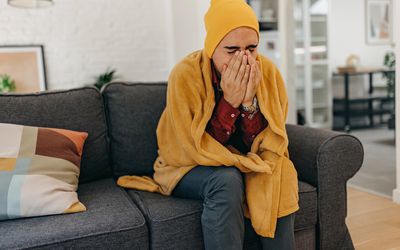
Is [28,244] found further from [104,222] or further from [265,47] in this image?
[265,47]

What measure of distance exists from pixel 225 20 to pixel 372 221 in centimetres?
148

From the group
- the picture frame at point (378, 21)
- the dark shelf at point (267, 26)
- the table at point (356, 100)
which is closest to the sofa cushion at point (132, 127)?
the dark shelf at point (267, 26)

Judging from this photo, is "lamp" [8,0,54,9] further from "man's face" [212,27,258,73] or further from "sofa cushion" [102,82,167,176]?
"man's face" [212,27,258,73]

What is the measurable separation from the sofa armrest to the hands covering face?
0.35 metres

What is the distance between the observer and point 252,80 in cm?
146

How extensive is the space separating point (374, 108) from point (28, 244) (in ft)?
18.1

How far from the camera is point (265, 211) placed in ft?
4.44

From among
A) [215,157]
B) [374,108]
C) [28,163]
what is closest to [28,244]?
[28,163]

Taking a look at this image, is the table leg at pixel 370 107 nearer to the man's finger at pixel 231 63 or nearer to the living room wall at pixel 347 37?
the living room wall at pixel 347 37

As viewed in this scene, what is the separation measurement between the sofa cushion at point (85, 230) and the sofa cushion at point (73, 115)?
376 millimetres

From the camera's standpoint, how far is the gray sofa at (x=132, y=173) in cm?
128

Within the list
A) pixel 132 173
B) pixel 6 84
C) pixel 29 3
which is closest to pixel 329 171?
pixel 132 173

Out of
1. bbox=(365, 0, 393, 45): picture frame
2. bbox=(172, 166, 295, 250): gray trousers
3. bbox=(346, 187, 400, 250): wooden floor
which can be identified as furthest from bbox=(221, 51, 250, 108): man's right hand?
bbox=(365, 0, 393, 45): picture frame

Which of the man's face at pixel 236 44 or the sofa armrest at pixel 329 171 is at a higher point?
the man's face at pixel 236 44
